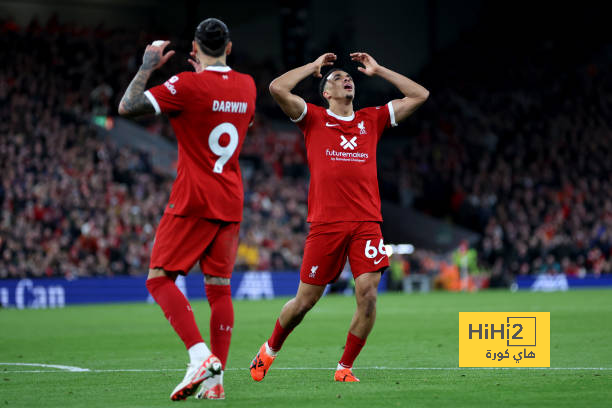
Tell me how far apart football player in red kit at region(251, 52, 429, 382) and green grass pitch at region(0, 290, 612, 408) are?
1.74ft

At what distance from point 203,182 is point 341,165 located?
187 centimetres

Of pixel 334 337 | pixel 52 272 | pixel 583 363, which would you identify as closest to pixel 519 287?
pixel 52 272

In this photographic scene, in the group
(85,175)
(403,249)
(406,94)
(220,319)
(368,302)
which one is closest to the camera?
(220,319)

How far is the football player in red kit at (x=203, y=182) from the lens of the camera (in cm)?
691

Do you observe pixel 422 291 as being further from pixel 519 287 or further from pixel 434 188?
pixel 434 188

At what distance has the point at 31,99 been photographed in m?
32.2

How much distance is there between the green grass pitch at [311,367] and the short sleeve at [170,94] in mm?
2104

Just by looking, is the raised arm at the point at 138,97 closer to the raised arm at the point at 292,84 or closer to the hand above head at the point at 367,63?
the raised arm at the point at 292,84

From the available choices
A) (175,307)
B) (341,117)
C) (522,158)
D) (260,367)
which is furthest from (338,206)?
(522,158)

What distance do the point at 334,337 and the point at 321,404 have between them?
7559 millimetres

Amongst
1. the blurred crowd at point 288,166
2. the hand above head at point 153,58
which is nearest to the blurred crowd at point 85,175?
the blurred crowd at point 288,166

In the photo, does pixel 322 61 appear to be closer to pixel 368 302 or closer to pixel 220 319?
pixel 368 302

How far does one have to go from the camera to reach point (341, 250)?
8469mm

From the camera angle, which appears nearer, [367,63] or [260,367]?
[260,367]
